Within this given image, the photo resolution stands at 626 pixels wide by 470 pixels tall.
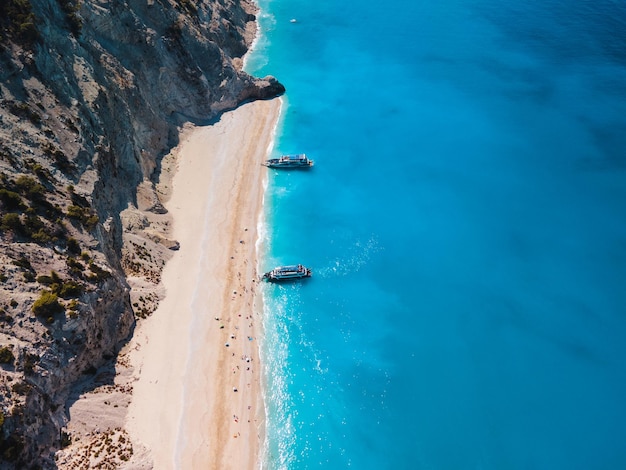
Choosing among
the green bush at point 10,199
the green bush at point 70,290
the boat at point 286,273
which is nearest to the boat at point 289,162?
the boat at point 286,273

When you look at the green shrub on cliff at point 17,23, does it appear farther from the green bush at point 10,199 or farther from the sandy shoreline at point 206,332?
the sandy shoreline at point 206,332

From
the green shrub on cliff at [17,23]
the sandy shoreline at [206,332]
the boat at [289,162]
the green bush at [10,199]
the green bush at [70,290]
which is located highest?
the green shrub on cliff at [17,23]

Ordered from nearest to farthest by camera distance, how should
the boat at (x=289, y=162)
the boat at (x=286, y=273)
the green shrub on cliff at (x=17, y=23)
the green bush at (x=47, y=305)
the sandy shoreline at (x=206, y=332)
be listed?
1. the green bush at (x=47, y=305)
2. the sandy shoreline at (x=206, y=332)
3. the green shrub on cliff at (x=17, y=23)
4. the boat at (x=286, y=273)
5. the boat at (x=289, y=162)

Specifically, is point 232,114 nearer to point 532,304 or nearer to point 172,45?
point 172,45

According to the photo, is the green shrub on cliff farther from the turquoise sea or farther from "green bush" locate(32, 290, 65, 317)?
the turquoise sea

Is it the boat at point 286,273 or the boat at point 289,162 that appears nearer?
the boat at point 286,273

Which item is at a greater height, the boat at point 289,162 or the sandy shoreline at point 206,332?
the boat at point 289,162

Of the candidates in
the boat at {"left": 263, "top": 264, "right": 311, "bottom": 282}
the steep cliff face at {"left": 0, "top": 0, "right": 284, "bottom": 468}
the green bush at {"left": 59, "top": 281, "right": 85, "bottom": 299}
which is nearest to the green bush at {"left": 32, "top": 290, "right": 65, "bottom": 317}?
the steep cliff face at {"left": 0, "top": 0, "right": 284, "bottom": 468}
